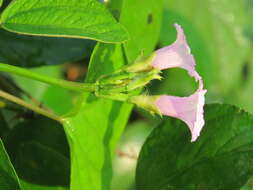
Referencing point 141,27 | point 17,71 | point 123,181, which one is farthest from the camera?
point 123,181

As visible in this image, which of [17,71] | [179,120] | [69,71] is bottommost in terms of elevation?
[69,71]

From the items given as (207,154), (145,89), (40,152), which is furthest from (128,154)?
(207,154)

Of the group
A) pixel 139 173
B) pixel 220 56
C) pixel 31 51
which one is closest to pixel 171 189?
pixel 139 173

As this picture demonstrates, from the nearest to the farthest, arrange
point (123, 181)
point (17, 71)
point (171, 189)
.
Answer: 1. point (17, 71)
2. point (171, 189)
3. point (123, 181)

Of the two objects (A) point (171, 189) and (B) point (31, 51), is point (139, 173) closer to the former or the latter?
(A) point (171, 189)

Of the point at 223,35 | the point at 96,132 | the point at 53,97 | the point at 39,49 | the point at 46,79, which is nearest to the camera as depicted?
the point at 46,79

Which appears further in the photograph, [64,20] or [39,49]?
[39,49]

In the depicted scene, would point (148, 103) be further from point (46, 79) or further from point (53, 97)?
point (53, 97)

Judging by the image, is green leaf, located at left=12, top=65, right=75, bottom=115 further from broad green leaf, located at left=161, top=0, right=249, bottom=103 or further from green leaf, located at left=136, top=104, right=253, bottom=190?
broad green leaf, located at left=161, top=0, right=249, bottom=103
